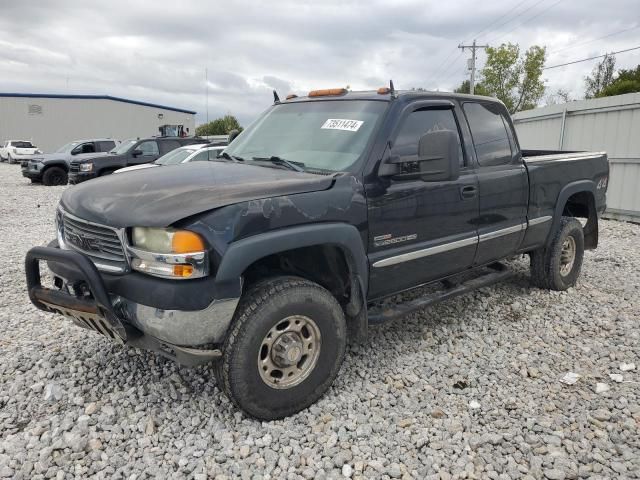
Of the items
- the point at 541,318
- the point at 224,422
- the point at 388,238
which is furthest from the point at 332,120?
the point at 541,318

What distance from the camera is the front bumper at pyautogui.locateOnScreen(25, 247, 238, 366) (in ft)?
8.36

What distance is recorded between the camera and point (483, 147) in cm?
425

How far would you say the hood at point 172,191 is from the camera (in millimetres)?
2604

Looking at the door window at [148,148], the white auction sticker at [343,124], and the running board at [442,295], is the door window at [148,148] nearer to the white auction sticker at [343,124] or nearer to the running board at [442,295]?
the running board at [442,295]

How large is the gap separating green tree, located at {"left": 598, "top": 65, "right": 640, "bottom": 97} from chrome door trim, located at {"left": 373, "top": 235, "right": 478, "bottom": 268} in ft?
111

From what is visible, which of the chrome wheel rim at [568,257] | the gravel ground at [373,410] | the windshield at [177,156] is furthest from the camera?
the windshield at [177,156]

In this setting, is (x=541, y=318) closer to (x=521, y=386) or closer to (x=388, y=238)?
(x=521, y=386)

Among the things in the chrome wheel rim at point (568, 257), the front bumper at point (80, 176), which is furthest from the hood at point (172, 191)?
the front bumper at point (80, 176)

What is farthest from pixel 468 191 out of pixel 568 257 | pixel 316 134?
pixel 568 257

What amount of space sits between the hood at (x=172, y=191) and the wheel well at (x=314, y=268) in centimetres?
41

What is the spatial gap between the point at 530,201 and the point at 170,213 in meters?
3.40

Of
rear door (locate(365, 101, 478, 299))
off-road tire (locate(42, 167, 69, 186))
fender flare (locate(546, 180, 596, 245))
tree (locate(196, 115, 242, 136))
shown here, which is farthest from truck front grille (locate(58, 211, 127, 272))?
tree (locate(196, 115, 242, 136))

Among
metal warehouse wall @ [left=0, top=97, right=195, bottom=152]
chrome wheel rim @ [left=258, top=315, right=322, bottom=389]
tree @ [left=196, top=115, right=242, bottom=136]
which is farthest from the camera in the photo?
tree @ [left=196, top=115, right=242, bottom=136]

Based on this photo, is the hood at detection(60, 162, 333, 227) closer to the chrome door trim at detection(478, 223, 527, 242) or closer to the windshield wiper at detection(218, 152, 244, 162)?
the windshield wiper at detection(218, 152, 244, 162)
